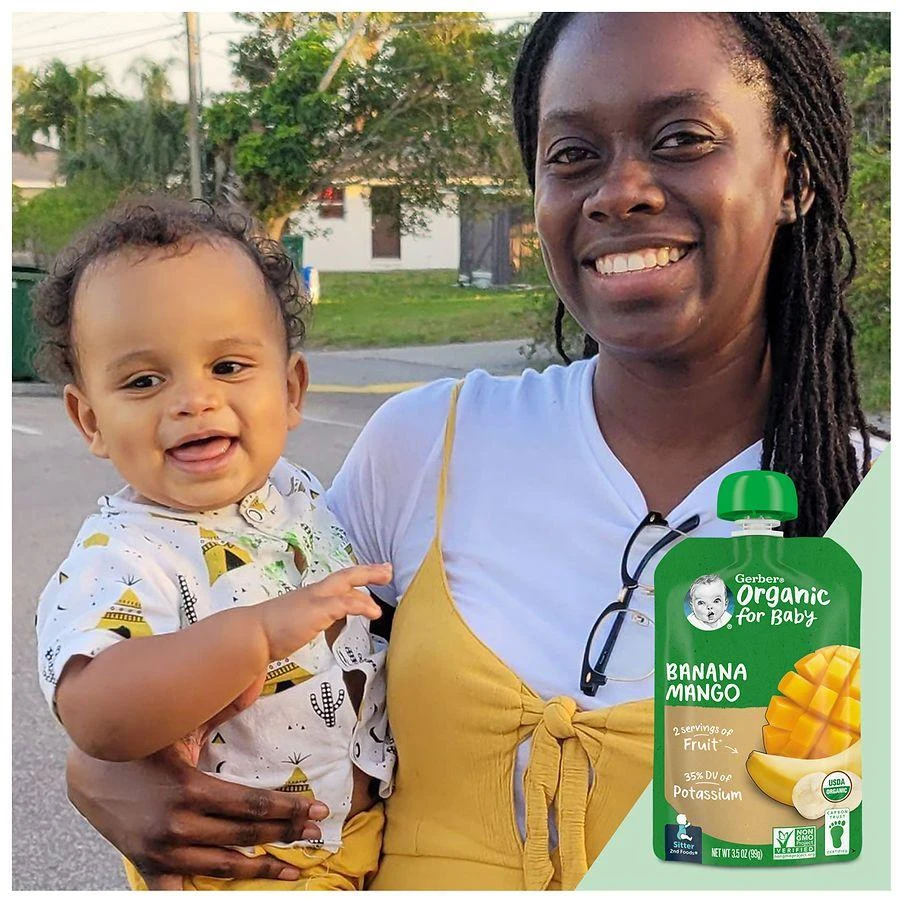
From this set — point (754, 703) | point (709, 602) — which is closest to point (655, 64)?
point (709, 602)

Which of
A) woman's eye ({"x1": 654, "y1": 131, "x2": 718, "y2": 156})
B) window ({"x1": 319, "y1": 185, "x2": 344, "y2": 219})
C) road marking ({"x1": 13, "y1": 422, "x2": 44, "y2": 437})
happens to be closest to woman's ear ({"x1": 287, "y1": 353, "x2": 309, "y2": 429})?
window ({"x1": 319, "y1": 185, "x2": 344, "y2": 219})

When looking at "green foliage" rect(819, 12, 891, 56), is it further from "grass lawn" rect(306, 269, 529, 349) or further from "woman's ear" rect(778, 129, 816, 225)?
"grass lawn" rect(306, 269, 529, 349)

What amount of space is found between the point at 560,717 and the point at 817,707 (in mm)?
269

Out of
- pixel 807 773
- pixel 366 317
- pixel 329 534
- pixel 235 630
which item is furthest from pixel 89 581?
pixel 807 773

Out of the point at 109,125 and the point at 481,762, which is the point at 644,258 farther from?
the point at 109,125

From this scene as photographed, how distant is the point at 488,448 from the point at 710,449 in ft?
0.80

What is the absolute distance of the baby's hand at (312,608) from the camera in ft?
4.06

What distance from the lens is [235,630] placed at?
122 centimetres

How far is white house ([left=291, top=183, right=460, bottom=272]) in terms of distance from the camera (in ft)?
5.12

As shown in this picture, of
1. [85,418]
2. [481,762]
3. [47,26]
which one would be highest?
[47,26]

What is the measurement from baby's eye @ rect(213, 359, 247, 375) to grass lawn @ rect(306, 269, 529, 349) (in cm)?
25

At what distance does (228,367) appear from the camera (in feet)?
4.25

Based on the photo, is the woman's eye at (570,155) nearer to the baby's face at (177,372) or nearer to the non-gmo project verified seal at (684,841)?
the baby's face at (177,372)

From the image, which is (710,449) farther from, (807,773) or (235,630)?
(235,630)
